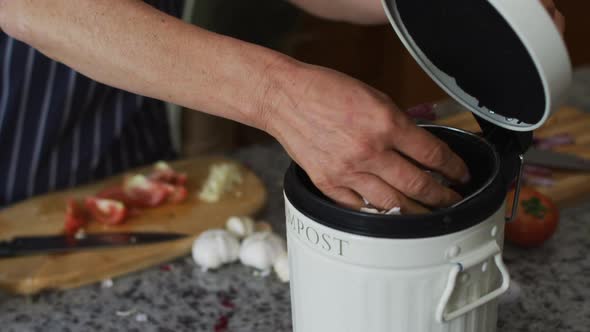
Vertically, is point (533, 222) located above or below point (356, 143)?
below

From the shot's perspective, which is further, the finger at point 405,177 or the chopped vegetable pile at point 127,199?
the chopped vegetable pile at point 127,199

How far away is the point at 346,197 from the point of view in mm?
851

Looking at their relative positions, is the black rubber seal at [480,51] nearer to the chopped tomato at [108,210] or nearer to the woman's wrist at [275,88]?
the woman's wrist at [275,88]

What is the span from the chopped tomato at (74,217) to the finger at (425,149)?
30.6 inches

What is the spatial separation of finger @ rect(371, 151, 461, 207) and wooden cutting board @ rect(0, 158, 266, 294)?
1.94 feet

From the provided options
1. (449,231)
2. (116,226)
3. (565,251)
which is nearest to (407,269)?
(449,231)

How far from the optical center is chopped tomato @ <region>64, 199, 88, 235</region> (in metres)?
1.38

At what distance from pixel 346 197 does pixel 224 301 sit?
43 cm

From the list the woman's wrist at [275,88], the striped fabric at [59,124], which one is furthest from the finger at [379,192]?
the striped fabric at [59,124]

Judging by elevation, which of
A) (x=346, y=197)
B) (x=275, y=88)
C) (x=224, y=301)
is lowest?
(x=224, y=301)

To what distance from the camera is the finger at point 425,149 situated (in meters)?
0.81

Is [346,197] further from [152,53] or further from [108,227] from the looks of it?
[108,227]

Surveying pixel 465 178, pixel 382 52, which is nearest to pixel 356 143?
pixel 465 178

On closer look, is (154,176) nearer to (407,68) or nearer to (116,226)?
(116,226)
